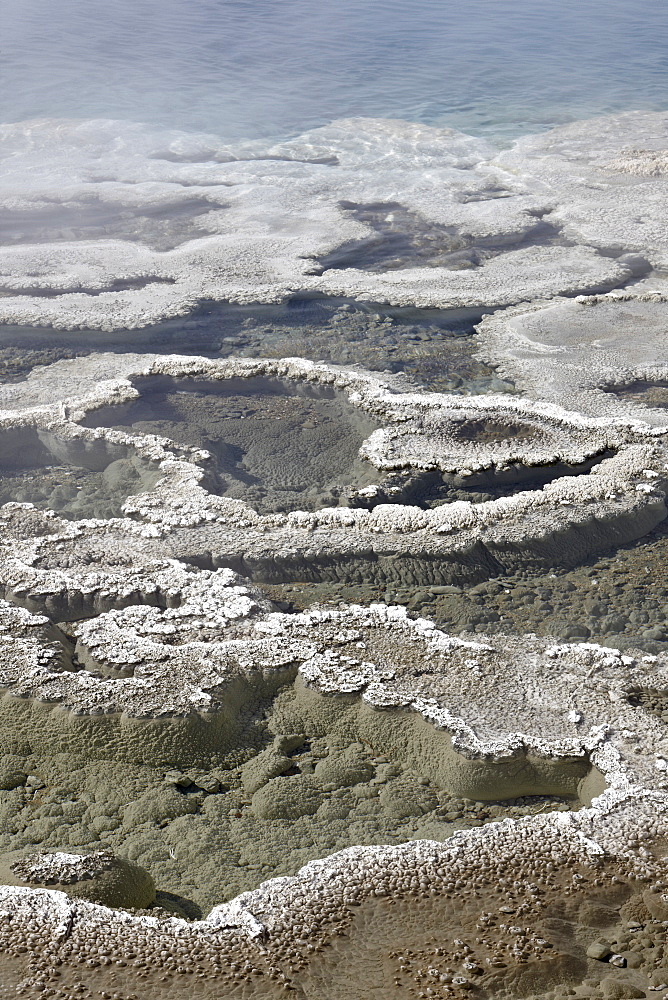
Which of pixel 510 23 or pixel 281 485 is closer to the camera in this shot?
pixel 281 485

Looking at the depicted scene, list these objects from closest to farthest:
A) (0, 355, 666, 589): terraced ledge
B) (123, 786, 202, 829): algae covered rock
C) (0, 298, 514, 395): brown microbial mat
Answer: (123, 786, 202, 829): algae covered rock → (0, 355, 666, 589): terraced ledge → (0, 298, 514, 395): brown microbial mat

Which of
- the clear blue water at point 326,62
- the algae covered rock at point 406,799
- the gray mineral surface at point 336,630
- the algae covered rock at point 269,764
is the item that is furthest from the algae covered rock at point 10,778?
the clear blue water at point 326,62

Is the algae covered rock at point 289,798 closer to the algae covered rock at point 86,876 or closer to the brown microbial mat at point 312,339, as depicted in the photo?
the algae covered rock at point 86,876

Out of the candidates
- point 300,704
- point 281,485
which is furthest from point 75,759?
point 281,485

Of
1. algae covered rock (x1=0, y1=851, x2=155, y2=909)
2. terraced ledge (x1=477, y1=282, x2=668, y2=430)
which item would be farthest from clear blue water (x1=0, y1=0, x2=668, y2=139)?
algae covered rock (x1=0, y1=851, x2=155, y2=909)

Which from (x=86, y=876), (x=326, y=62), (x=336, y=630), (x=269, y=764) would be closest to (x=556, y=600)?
(x=336, y=630)

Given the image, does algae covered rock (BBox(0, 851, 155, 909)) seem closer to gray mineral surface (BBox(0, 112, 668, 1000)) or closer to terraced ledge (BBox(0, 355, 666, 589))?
gray mineral surface (BBox(0, 112, 668, 1000))

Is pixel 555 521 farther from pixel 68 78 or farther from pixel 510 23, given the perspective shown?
pixel 510 23
